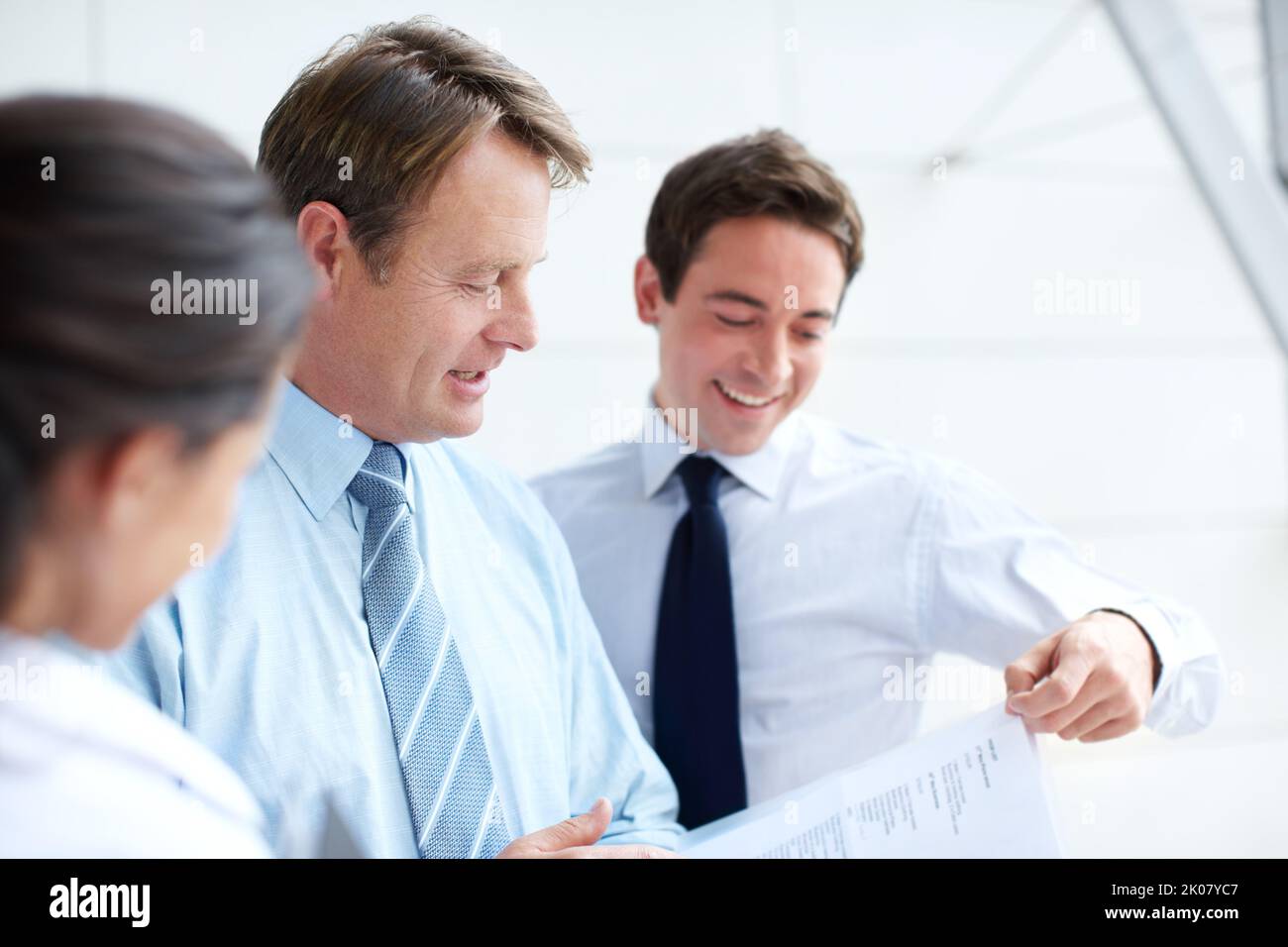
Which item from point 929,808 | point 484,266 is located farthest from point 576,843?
point 484,266

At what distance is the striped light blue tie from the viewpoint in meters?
1.06

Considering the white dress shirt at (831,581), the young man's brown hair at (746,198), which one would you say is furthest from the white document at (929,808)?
the young man's brown hair at (746,198)

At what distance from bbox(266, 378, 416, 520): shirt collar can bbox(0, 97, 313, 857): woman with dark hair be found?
584 millimetres

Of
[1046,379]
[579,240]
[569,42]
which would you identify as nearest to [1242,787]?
[1046,379]

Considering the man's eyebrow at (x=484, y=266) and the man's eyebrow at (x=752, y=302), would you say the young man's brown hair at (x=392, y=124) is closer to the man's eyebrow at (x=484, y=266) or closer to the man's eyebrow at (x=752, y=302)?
the man's eyebrow at (x=484, y=266)

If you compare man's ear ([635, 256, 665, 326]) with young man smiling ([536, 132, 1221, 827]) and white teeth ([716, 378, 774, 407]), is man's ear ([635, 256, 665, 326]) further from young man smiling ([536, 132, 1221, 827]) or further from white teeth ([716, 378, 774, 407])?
white teeth ([716, 378, 774, 407])

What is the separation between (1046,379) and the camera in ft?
10.2

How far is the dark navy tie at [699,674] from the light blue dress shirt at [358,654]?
0.41 feet

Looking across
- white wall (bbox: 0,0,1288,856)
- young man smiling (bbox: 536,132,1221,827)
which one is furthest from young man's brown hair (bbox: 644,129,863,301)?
white wall (bbox: 0,0,1288,856)

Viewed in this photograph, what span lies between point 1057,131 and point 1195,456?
115cm

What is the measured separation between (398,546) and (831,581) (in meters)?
0.79

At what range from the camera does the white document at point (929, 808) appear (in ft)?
3.29

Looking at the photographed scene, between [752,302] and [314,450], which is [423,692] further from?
[752,302]

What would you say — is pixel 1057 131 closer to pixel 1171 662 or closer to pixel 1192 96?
pixel 1192 96
